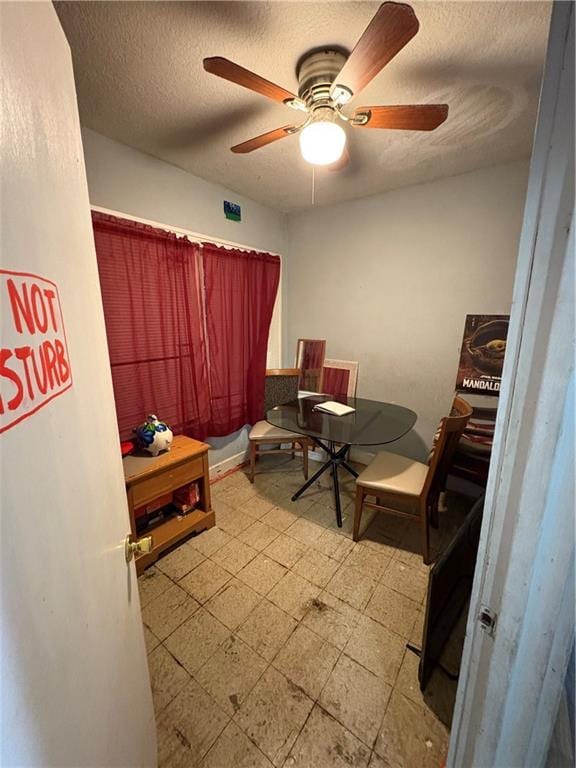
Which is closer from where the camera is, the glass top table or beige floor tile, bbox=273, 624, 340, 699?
beige floor tile, bbox=273, 624, 340, 699

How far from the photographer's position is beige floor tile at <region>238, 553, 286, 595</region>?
1656 millimetres

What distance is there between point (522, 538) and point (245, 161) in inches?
97.1

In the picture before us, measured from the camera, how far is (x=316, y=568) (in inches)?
69.7

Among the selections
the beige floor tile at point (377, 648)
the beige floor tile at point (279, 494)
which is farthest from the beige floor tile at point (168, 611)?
the beige floor tile at point (279, 494)

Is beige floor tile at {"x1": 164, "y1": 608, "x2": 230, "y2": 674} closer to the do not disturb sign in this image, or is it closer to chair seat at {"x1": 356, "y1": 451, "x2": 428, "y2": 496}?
chair seat at {"x1": 356, "y1": 451, "x2": 428, "y2": 496}

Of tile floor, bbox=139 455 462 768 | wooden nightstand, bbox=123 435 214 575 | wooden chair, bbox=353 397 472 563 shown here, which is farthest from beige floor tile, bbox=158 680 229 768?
wooden chair, bbox=353 397 472 563

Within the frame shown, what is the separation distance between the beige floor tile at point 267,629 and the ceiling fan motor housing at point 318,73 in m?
2.41

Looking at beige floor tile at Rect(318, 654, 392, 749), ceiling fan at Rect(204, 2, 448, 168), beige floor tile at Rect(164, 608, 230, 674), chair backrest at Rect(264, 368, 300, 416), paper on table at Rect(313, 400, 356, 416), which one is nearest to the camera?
ceiling fan at Rect(204, 2, 448, 168)

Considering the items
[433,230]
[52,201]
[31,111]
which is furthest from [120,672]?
[433,230]

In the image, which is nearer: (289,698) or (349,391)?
(289,698)

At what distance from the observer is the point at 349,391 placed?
294 centimetres

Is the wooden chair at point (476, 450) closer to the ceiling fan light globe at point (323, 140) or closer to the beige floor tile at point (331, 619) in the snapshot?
the beige floor tile at point (331, 619)

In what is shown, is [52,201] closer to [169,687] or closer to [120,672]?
[120,672]

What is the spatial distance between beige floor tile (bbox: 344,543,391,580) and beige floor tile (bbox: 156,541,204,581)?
0.94 meters
